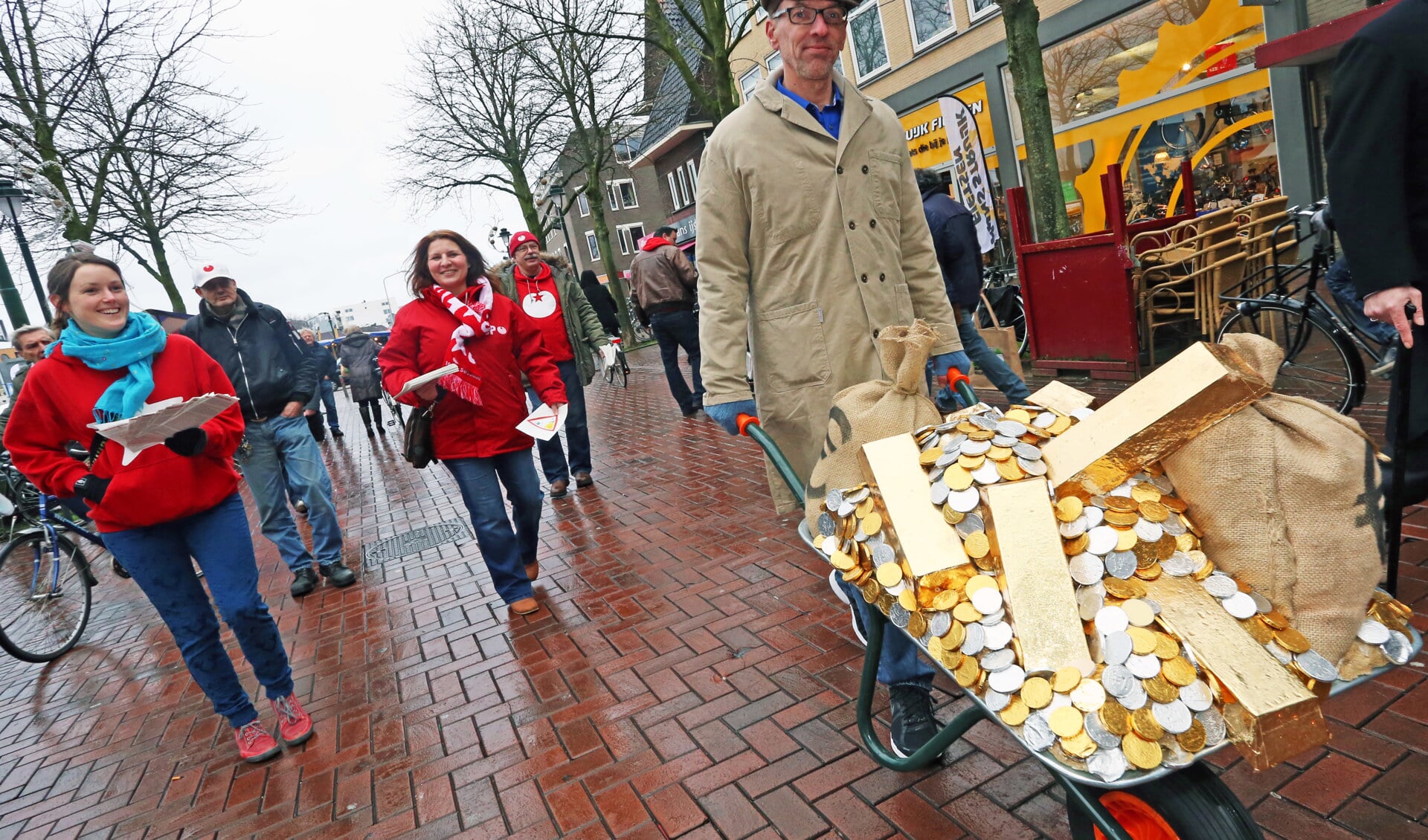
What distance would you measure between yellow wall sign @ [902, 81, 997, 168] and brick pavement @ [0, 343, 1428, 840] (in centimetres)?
1055

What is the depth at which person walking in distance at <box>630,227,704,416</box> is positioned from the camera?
795 cm

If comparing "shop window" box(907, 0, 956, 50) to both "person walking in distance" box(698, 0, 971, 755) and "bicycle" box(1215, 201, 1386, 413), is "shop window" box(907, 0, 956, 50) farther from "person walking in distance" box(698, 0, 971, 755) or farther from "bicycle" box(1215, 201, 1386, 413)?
"person walking in distance" box(698, 0, 971, 755)

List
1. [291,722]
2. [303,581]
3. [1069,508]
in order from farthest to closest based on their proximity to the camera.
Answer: [303,581] < [291,722] < [1069,508]

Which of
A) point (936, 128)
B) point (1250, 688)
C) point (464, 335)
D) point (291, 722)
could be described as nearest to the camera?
point (1250, 688)

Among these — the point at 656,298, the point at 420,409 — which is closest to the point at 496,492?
the point at 420,409

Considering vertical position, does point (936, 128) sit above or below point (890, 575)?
above

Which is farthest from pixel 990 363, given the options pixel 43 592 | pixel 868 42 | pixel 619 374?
pixel 868 42

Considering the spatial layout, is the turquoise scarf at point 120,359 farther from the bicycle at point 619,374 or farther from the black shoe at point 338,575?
the bicycle at point 619,374

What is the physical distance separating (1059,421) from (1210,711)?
602 mm

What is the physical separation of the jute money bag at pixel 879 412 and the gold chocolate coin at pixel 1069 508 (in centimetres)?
47

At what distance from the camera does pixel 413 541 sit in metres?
5.92

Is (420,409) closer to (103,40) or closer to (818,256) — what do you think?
(818,256)

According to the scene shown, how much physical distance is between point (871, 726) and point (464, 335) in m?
2.54

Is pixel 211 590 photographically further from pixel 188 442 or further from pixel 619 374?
pixel 619 374
